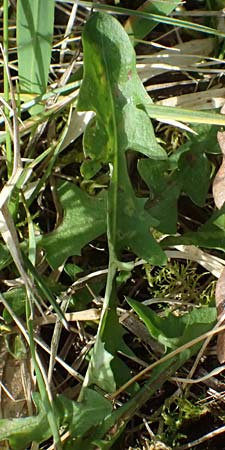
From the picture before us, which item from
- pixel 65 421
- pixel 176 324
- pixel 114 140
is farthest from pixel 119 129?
pixel 65 421

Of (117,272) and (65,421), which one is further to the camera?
(117,272)

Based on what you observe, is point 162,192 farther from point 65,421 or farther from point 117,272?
point 65,421

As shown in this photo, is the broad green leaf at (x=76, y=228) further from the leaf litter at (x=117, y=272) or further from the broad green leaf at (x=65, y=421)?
the broad green leaf at (x=65, y=421)

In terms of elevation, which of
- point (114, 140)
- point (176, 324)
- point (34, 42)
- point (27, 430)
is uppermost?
point (34, 42)

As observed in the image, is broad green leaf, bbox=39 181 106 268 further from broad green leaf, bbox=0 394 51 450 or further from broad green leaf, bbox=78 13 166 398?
broad green leaf, bbox=0 394 51 450

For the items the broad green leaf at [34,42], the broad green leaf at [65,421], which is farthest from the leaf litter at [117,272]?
the broad green leaf at [34,42]

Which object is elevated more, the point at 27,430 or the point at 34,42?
the point at 34,42

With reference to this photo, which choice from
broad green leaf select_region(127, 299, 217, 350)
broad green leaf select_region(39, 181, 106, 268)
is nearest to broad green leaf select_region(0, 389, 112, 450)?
broad green leaf select_region(127, 299, 217, 350)
